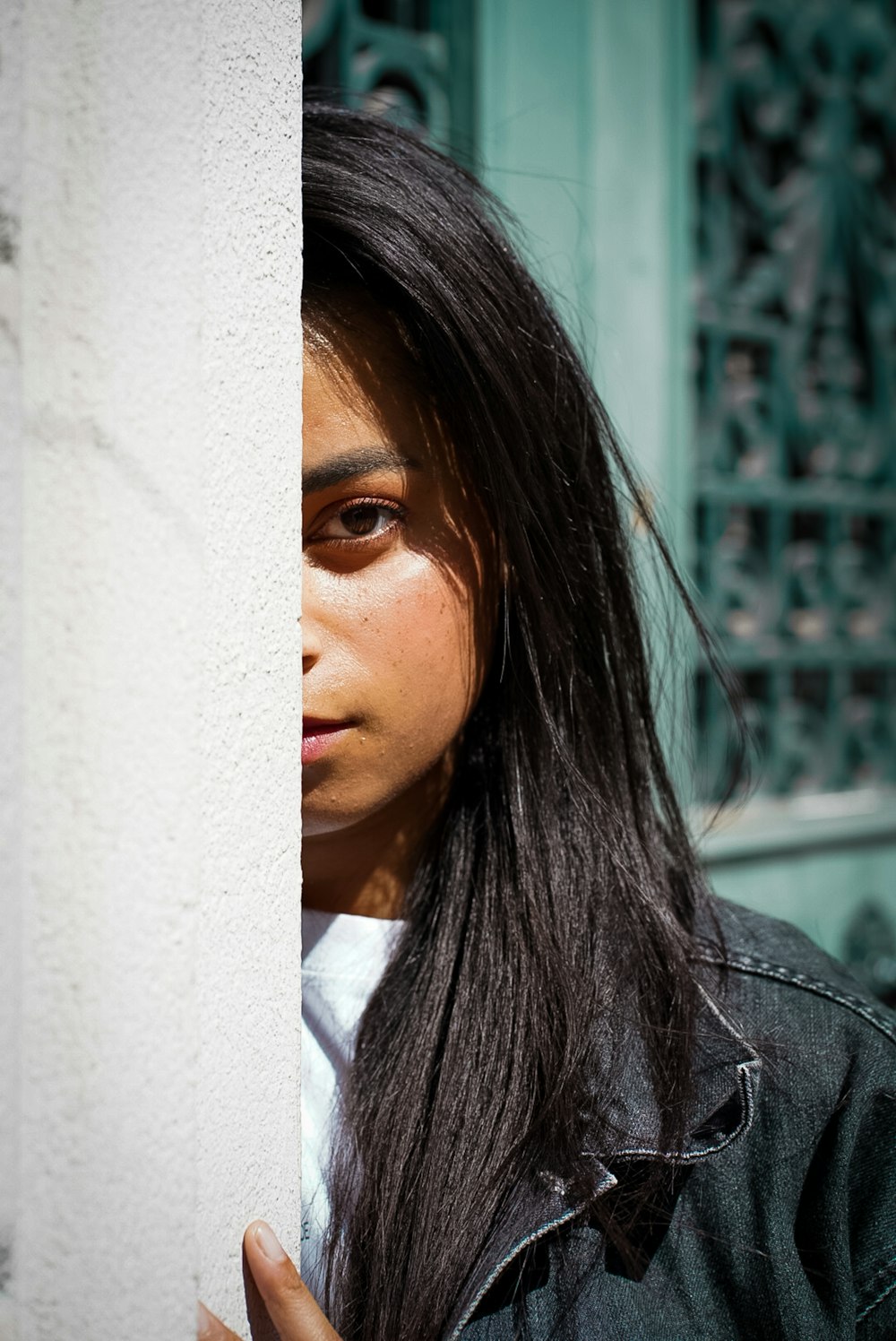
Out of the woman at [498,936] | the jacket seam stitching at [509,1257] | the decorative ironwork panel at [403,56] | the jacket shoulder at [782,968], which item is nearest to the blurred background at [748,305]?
the decorative ironwork panel at [403,56]

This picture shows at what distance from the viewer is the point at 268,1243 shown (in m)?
0.76

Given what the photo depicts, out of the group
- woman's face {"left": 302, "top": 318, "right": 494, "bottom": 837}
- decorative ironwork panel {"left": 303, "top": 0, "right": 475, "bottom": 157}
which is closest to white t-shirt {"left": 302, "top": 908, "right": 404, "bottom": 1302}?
woman's face {"left": 302, "top": 318, "right": 494, "bottom": 837}

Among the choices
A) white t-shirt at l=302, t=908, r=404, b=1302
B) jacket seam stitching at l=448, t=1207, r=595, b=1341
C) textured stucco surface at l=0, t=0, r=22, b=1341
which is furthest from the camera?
white t-shirt at l=302, t=908, r=404, b=1302

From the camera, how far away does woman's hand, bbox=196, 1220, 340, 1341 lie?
0.76m

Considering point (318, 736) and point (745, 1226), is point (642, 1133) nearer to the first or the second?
point (745, 1226)

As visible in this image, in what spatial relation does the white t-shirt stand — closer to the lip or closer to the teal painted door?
the lip

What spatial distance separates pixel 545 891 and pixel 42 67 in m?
0.84

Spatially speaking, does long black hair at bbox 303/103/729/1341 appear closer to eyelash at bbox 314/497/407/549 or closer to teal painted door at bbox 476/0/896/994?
eyelash at bbox 314/497/407/549

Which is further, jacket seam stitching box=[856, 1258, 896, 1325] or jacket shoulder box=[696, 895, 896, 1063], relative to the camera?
jacket shoulder box=[696, 895, 896, 1063]

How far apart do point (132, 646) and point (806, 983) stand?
2.70 ft

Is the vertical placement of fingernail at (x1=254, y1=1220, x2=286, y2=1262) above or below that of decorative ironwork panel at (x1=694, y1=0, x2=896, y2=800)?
below

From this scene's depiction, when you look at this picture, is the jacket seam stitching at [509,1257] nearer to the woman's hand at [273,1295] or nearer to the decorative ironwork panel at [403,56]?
the woman's hand at [273,1295]

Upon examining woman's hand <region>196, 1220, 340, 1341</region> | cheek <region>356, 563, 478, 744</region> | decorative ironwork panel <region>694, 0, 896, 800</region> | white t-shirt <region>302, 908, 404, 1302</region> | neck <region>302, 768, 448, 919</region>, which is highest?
decorative ironwork panel <region>694, 0, 896, 800</region>

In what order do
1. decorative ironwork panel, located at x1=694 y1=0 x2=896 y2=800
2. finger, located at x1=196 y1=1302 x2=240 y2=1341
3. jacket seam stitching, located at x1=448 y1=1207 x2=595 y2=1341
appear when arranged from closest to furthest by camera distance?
1. finger, located at x1=196 y1=1302 x2=240 y2=1341
2. jacket seam stitching, located at x1=448 y1=1207 x2=595 y2=1341
3. decorative ironwork panel, located at x1=694 y1=0 x2=896 y2=800
